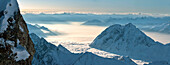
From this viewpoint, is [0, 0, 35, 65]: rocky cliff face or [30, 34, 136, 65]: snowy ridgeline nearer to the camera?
[0, 0, 35, 65]: rocky cliff face

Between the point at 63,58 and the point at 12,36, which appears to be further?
the point at 63,58

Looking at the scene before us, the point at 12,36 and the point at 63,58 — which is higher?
the point at 12,36

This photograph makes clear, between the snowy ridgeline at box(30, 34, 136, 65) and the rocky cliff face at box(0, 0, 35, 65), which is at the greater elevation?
the rocky cliff face at box(0, 0, 35, 65)

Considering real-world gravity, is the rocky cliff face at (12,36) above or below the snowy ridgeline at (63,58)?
above

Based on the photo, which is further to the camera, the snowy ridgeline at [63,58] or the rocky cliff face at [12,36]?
the snowy ridgeline at [63,58]

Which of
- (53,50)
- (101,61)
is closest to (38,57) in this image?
(53,50)

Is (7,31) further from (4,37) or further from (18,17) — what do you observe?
(18,17)

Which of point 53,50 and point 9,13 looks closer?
point 9,13

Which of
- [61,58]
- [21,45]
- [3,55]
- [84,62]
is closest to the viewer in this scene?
[3,55]
